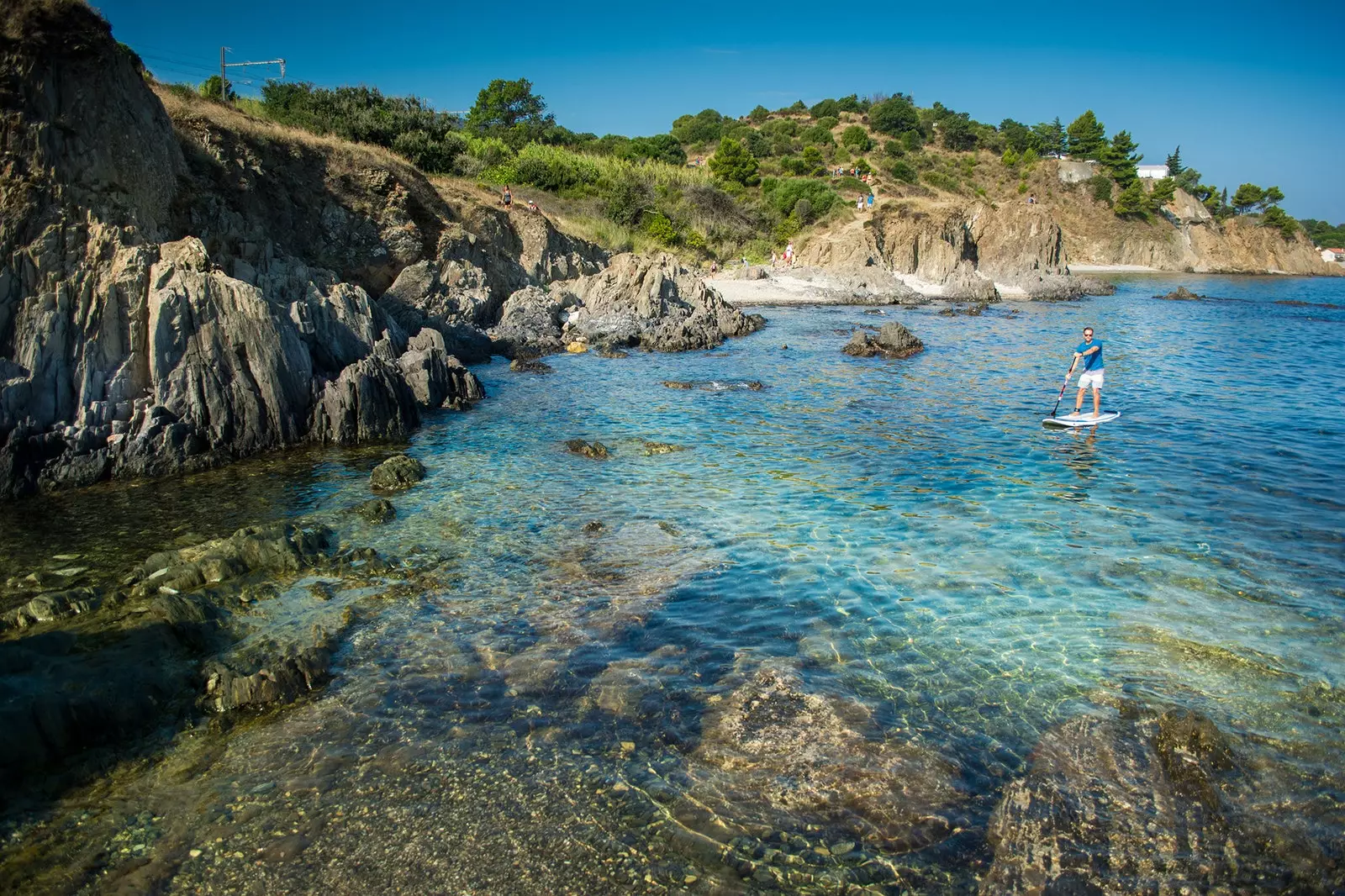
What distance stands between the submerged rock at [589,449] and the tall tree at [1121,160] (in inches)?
4127

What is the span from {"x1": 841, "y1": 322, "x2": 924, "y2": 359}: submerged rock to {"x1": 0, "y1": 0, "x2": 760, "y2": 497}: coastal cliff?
1396 centimetres

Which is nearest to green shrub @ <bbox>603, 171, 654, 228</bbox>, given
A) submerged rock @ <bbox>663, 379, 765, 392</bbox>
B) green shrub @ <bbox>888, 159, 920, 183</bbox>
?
submerged rock @ <bbox>663, 379, 765, 392</bbox>

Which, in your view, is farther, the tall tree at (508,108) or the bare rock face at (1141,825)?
the tall tree at (508,108)

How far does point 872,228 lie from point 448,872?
58694 mm

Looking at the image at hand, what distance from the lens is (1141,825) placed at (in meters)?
5.07

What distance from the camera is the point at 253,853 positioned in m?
4.74

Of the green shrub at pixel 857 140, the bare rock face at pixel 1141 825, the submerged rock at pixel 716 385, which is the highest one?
the green shrub at pixel 857 140

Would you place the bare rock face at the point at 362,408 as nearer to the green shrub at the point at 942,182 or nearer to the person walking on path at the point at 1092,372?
the person walking on path at the point at 1092,372

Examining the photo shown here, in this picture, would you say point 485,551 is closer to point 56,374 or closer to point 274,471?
point 274,471

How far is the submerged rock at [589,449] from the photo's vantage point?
14105 millimetres

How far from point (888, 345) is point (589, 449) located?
1664 cm

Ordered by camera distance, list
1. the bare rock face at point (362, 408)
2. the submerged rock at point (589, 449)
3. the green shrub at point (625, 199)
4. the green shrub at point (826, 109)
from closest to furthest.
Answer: the submerged rock at point (589, 449), the bare rock face at point (362, 408), the green shrub at point (625, 199), the green shrub at point (826, 109)

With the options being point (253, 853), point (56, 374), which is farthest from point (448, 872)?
point (56, 374)

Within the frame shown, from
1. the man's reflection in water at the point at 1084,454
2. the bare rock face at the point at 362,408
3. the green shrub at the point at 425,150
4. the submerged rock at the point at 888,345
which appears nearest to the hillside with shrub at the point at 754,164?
the green shrub at the point at 425,150
